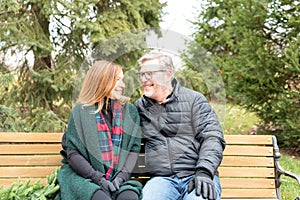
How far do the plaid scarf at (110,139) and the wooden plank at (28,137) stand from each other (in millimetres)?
482

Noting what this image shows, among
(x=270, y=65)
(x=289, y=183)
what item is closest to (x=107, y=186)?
(x=289, y=183)

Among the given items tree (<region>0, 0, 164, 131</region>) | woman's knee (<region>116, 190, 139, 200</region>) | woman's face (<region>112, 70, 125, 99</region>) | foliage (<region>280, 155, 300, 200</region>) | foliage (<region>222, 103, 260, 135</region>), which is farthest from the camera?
foliage (<region>222, 103, 260, 135</region>)

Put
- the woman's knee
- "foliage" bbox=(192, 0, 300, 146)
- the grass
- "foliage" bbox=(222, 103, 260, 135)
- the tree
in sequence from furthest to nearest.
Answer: "foliage" bbox=(222, 103, 260, 135), "foliage" bbox=(192, 0, 300, 146), the tree, the grass, the woman's knee

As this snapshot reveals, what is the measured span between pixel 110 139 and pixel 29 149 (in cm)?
67

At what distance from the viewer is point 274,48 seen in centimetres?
699

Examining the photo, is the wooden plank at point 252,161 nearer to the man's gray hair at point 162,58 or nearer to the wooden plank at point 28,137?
the man's gray hair at point 162,58

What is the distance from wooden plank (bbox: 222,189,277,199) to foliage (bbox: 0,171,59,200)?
134cm

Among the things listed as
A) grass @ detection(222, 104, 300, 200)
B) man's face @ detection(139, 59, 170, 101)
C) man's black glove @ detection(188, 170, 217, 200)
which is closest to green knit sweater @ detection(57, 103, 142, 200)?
man's face @ detection(139, 59, 170, 101)

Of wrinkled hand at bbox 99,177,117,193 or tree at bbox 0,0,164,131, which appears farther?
tree at bbox 0,0,164,131

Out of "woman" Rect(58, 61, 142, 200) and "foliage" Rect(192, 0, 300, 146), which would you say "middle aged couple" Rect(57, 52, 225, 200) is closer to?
"woman" Rect(58, 61, 142, 200)

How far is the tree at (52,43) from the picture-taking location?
5.66 meters

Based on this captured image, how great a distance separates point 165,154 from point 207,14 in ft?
24.0

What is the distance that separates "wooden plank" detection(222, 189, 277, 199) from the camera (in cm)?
369

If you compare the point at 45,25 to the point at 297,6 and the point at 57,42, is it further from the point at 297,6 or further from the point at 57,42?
the point at 297,6
